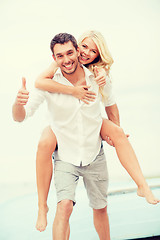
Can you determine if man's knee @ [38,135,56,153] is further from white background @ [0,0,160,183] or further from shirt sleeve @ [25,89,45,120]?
white background @ [0,0,160,183]

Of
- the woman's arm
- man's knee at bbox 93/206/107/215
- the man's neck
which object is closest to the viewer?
the woman's arm

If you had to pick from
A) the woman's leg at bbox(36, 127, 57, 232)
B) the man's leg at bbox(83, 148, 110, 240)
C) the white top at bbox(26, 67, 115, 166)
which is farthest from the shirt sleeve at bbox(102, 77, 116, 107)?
the woman's leg at bbox(36, 127, 57, 232)

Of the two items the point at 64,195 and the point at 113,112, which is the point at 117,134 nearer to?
the point at 113,112

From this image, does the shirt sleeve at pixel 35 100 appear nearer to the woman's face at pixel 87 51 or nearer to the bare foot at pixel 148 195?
the woman's face at pixel 87 51

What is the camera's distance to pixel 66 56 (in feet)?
6.66

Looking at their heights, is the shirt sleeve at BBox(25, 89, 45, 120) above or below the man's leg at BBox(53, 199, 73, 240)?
above

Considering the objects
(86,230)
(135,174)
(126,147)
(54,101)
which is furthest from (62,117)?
(86,230)

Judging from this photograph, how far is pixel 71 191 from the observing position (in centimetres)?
203

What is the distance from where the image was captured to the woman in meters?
2.09

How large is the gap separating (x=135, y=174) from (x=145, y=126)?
5.79 ft

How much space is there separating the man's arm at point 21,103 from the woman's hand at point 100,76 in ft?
1.49

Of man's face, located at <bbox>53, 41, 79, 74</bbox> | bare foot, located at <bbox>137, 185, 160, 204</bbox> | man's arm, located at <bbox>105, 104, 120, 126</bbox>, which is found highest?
man's face, located at <bbox>53, 41, 79, 74</bbox>

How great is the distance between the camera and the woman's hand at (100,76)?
208 cm

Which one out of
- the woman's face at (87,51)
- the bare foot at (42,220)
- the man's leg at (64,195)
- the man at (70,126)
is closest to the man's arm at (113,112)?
the man at (70,126)
